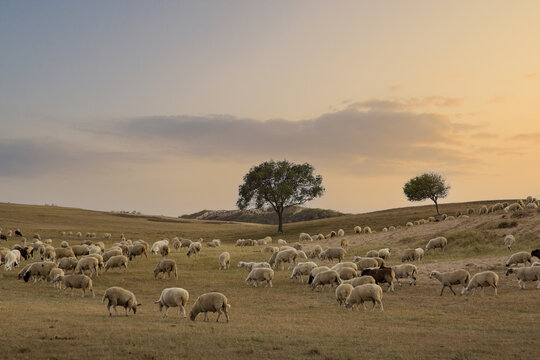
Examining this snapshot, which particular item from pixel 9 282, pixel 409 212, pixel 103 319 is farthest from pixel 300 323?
pixel 409 212

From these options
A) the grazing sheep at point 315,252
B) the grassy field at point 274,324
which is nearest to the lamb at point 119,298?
the grassy field at point 274,324

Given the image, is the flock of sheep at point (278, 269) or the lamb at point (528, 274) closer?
the flock of sheep at point (278, 269)

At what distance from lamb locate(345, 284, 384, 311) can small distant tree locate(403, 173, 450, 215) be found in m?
66.1

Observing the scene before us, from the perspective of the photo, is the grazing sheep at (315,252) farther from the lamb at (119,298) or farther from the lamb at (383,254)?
the lamb at (119,298)

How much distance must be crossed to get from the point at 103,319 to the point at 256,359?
760 cm

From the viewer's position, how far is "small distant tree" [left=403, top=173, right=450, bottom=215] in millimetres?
83625

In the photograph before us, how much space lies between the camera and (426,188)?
273 ft

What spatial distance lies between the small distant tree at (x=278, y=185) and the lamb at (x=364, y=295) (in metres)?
64.3

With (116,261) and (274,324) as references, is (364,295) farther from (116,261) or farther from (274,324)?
(116,261)

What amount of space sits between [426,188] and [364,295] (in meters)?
66.3

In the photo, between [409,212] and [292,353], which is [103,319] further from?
[409,212]

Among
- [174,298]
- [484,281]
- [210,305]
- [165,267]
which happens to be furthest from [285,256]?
[210,305]

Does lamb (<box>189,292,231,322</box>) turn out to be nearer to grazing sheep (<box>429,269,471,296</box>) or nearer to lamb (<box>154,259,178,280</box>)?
grazing sheep (<box>429,269,471,296</box>)

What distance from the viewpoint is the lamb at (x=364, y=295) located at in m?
20.7
